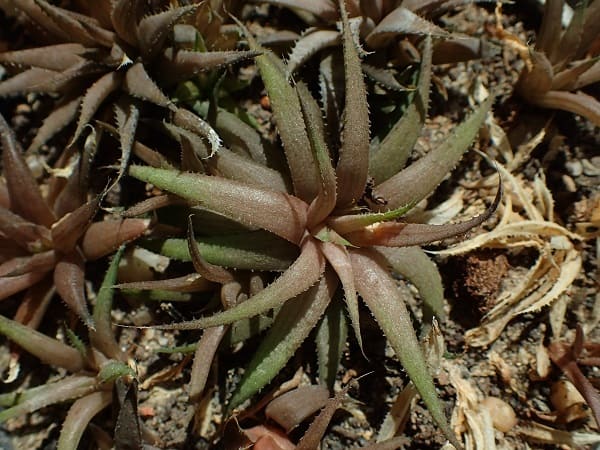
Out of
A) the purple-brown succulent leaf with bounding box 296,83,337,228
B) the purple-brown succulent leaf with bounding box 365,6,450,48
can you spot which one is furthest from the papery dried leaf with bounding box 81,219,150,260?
the purple-brown succulent leaf with bounding box 365,6,450,48

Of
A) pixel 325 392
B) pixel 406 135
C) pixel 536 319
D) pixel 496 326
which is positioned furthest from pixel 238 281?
pixel 536 319

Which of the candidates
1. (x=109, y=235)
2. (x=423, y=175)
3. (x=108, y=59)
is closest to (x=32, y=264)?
(x=109, y=235)

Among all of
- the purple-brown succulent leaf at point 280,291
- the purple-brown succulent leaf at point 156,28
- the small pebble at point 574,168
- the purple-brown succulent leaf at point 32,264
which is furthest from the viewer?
the small pebble at point 574,168

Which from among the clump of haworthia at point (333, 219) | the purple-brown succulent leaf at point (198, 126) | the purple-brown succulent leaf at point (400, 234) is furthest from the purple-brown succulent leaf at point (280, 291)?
the purple-brown succulent leaf at point (198, 126)

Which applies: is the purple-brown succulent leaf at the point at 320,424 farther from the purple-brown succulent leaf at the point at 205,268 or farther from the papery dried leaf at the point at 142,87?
the papery dried leaf at the point at 142,87

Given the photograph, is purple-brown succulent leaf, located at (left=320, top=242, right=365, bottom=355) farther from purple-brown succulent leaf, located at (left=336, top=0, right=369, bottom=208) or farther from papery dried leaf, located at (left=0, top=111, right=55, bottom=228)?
papery dried leaf, located at (left=0, top=111, right=55, bottom=228)

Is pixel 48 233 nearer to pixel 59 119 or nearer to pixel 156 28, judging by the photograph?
pixel 59 119
